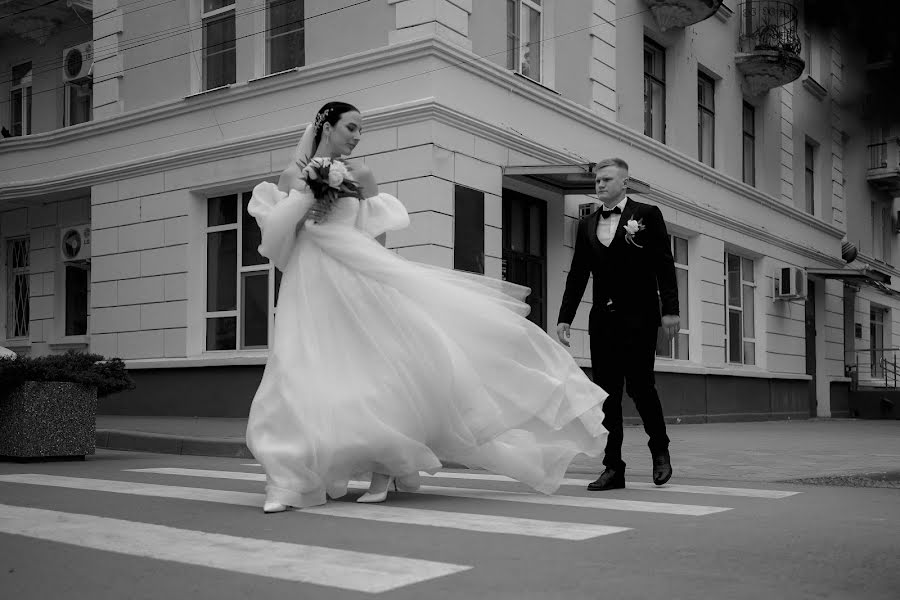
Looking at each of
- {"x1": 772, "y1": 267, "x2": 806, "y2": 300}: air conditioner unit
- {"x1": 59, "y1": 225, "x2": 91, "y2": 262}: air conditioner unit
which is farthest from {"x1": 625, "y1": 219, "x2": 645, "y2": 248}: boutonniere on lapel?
{"x1": 772, "y1": 267, "x2": 806, "y2": 300}: air conditioner unit

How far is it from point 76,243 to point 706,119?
12111mm

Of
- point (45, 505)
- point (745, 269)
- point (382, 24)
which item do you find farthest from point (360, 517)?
point (745, 269)

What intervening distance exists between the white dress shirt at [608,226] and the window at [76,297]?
1337 cm

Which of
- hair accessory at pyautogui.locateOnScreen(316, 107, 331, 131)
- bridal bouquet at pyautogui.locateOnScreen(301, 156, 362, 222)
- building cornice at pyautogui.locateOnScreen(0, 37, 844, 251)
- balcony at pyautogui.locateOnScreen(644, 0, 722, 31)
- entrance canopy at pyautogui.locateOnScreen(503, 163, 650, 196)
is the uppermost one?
balcony at pyautogui.locateOnScreen(644, 0, 722, 31)

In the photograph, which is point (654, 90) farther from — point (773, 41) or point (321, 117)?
point (773, 41)

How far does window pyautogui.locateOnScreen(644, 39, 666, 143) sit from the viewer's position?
1916 centimetres

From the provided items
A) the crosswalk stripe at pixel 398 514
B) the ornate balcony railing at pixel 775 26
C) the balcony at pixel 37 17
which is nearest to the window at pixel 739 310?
the balcony at pixel 37 17

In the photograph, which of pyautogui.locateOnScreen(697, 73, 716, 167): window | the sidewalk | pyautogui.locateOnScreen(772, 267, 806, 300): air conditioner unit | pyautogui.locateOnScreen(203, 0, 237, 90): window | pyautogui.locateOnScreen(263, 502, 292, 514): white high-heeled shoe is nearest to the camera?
pyautogui.locateOnScreen(263, 502, 292, 514): white high-heeled shoe

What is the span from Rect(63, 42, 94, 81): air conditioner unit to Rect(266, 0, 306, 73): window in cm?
412

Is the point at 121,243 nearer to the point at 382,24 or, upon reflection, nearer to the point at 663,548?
the point at 382,24

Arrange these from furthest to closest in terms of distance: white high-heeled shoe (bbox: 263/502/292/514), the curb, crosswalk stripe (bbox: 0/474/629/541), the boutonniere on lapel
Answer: the curb
the boutonniere on lapel
white high-heeled shoe (bbox: 263/502/292/514)
crosswalk stripe (bbox: 0/474/629/541)

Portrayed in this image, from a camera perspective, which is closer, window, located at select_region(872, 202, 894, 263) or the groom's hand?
window, located at select_region(872, 202, 894, 263)

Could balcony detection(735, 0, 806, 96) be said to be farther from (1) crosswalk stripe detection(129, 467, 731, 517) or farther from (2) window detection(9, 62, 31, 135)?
(2) window detection(9, 62, 31, 135)

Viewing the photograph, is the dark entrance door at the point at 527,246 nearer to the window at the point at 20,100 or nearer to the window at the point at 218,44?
the window at the point at 218,44
